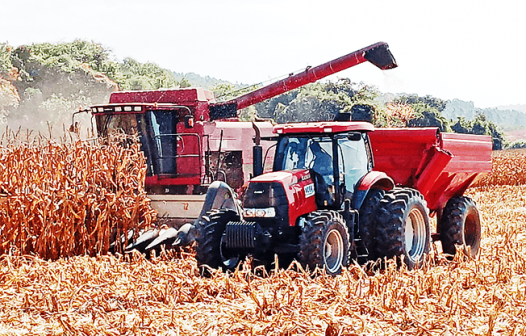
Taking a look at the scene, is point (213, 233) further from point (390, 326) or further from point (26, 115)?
point (26, 115)

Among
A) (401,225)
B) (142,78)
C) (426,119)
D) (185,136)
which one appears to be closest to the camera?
(401,225)

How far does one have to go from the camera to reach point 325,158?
7703 millimetres

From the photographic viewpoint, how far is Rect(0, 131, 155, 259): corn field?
29.1 ft

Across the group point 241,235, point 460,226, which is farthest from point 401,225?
point 460,226

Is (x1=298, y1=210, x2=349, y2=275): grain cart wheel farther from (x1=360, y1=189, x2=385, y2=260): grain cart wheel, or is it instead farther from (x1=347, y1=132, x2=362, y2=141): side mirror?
(x1=347, y1=132, x2=362, y2=141): side mirror

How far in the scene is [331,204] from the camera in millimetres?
7648

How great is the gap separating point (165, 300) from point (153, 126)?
5.35 meters

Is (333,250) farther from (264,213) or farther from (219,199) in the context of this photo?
(219,199)

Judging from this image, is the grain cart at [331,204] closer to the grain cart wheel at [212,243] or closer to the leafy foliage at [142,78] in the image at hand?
the grain cart wheel at [212,243]

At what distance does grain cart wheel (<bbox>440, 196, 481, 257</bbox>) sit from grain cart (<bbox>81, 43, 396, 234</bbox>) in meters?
3.30

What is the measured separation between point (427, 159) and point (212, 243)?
3383 mm

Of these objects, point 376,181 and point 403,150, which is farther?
point 403,150

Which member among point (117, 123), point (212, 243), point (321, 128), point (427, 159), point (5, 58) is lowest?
point (212, 243)

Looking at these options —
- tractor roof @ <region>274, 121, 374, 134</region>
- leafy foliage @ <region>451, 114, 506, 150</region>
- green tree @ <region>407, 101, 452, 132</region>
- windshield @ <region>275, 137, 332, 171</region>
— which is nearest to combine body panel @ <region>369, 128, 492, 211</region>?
tractor roof @ <region>274, 121, 374, 134</region>
